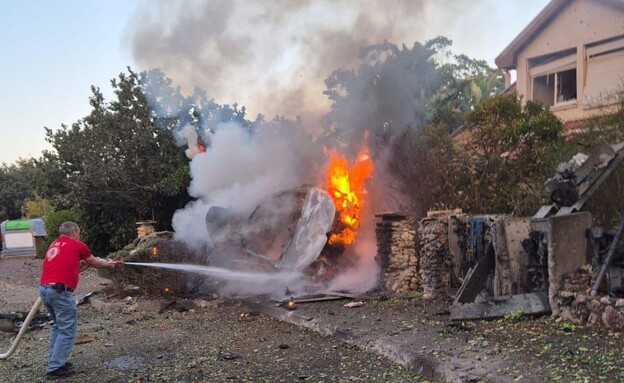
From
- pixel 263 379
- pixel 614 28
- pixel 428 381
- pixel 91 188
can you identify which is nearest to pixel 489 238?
pixel 428 381

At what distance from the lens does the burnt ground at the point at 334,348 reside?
16.7 feet

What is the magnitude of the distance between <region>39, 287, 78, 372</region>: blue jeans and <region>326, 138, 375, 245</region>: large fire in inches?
247

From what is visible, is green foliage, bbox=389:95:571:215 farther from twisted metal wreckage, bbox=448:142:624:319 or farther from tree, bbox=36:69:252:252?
tree, bbox=36:69:252:252

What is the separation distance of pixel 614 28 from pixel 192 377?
13.8m

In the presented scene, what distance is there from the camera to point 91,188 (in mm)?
18484

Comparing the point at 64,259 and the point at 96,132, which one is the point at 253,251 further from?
the point at 96,132

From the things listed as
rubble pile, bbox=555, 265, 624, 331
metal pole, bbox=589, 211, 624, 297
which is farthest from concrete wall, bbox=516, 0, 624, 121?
rubble pile, bbox=555, 265, 624, 331

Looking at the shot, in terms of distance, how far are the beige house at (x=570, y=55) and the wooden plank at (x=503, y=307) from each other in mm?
8373

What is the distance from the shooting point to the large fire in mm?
11852

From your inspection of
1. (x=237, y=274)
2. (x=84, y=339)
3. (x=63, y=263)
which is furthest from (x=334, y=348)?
(x=237, y=274)

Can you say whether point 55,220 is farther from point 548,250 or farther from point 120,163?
point 548,250

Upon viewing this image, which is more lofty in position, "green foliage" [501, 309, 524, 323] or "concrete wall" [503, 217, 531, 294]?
"concrete wall" [503, 217, 531, 294]

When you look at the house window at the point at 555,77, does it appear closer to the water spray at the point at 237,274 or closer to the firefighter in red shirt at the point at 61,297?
the water spray at the point at 237,274

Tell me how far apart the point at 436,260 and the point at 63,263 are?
5509 mm
